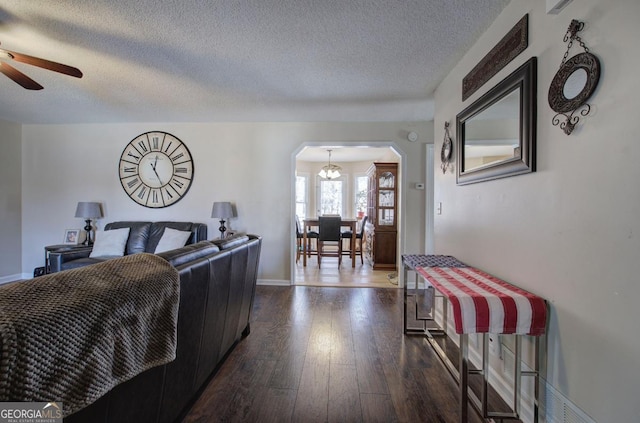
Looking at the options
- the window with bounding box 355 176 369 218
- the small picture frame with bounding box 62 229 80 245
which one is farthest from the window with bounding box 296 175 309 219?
the small picture frame with bounding box 62 229 80 245

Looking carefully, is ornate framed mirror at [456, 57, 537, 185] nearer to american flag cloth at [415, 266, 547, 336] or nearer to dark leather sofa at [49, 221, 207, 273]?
american flag cloth at [415, 266, 547, 336]

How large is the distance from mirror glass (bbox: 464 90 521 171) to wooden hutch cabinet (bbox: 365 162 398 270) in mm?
2745

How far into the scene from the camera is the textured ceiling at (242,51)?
1.67 metres

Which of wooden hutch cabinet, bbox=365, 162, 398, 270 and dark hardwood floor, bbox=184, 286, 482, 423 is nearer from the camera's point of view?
dark hardwood floor, bbox=184, 286, 482, 423

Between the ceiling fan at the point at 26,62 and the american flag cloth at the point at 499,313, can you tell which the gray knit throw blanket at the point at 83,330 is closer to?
the american flag cloth at the point at 499,313

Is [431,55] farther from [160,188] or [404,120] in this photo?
[160,188]

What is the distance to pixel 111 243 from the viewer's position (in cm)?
340

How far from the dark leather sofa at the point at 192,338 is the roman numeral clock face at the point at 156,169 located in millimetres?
2491

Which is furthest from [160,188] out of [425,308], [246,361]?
[425,308]

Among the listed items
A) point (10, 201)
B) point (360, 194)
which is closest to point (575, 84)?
point (360, 194)

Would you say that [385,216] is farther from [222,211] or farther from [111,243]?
[111,243]

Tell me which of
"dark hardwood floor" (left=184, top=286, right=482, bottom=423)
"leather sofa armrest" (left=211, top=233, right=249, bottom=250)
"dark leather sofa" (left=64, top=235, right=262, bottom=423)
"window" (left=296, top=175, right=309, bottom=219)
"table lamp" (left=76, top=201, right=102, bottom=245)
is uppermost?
"window" (left=296, top=175, right=309, bottom=219)

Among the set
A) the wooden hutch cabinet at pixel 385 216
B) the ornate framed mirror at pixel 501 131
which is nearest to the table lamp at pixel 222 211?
the wooden hutch cabinet at pixel 385 216

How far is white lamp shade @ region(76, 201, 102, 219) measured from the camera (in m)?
3.80
